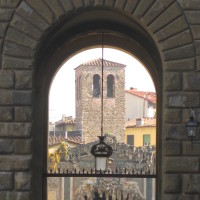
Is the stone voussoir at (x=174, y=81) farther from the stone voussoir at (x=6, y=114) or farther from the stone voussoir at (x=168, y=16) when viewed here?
the stone voussoir at (x=6, y=114)

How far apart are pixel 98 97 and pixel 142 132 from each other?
12151 millimetres

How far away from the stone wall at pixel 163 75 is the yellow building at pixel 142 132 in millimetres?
41084

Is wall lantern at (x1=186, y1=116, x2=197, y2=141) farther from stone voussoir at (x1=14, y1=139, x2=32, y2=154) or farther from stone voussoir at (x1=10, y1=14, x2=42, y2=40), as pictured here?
stone voussoir at (x1=10, y1=14, x2=42, y2=40)

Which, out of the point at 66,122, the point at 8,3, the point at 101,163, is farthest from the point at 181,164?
the point at 66,122

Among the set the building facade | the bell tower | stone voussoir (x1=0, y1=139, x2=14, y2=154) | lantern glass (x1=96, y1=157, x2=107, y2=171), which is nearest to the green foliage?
the building facade

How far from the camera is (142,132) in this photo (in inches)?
1962

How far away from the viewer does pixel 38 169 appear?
7133 millimetres

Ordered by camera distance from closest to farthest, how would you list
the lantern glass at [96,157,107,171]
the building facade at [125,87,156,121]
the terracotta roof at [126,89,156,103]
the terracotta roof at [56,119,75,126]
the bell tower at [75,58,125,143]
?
the lantern glass at [96,157,107,171], the terracotta roof at [56,119,75,126], the building facade at [125,87,156,121], the terracotta roof at [126,89,156,103], the bell tower at [75,58,125,143]

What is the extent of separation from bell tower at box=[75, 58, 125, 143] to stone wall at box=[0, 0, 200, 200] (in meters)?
51.6

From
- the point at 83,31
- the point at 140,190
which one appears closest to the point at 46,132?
the point at 83,31

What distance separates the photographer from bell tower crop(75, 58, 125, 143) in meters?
59.0

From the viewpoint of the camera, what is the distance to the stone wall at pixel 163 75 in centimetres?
605

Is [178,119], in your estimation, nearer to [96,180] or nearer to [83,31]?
[83,31]

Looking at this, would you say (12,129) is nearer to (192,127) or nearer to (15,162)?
(15,162)
